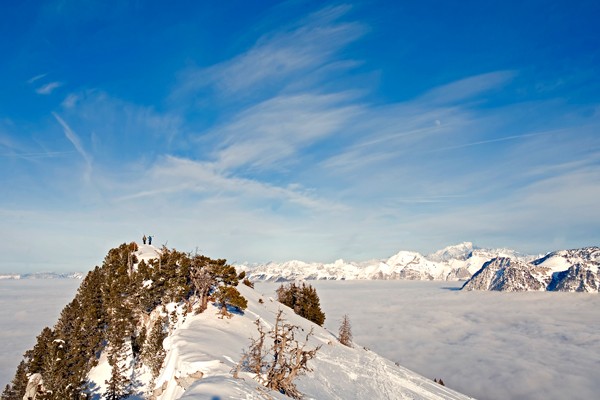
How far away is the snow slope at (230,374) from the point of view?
16928 millimetres

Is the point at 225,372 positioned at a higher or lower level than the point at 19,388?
higher

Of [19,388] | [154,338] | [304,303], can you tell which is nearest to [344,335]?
[304,303]

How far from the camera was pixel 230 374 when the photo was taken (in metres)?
20.2

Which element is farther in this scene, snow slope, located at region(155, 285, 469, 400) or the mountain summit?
the mountain summit

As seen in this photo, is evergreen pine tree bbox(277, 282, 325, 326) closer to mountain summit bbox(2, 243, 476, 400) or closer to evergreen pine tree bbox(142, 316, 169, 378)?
mountain summit bbox(2, 243, 476, 400)

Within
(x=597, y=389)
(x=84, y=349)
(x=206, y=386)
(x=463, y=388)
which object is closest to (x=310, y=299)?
(x=84, y=349)

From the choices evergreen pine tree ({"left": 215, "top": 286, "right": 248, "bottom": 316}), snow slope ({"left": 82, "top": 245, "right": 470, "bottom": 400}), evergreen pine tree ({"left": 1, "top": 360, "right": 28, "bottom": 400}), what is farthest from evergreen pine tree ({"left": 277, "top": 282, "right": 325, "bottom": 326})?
evergreen pine tree ({"left": 1, "top": 360, "right": 28, "bottom": 400})

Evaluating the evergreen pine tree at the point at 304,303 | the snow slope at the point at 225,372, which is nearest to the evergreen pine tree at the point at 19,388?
the snow slope at the point at 225,372

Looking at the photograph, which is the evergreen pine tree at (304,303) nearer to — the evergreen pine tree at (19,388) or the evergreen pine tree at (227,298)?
the evergreen pine tree at (227,298)

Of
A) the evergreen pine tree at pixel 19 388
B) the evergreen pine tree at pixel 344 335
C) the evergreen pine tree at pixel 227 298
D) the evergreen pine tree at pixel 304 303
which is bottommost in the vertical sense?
the evergreen pine tree at pixel 19 388

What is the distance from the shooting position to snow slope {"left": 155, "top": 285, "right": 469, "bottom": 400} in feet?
55.5

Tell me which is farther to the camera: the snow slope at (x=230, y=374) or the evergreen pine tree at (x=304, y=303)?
the evergreen pine tree at (x=304, y=303)

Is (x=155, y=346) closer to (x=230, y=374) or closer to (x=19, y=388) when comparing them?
(x=19, y=388)

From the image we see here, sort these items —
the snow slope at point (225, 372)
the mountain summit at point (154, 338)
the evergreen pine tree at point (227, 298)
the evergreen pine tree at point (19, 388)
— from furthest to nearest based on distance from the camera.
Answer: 1. the evergreen pine tree at point (19, 388)
2. the evergreen pine tree at point (227, 298)
3. the mountain summit at point (154, 338)
4. the snow slope at point (225, 372)
